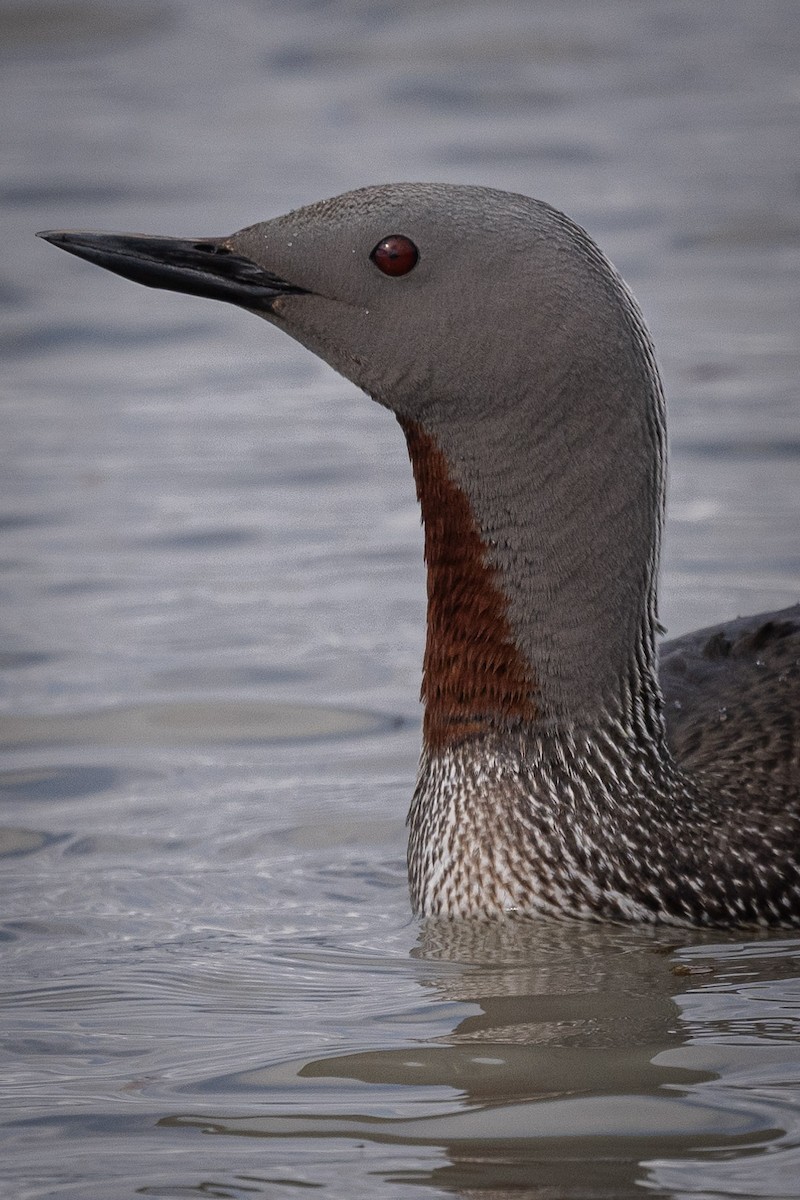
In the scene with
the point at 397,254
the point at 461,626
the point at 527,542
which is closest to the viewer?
the point at 397,254

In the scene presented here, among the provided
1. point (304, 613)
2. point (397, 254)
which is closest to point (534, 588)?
point (397, 254)

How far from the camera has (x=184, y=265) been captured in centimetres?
490

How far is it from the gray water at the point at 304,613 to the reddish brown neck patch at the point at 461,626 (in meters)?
0.49

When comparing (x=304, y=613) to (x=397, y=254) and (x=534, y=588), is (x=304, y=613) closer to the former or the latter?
(x=534, y=588)

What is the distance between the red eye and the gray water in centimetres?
145

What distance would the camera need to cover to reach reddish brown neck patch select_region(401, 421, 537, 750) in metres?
4.90

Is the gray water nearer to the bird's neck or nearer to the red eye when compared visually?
the bird's neck

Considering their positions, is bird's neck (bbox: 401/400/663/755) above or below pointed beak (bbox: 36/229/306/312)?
below

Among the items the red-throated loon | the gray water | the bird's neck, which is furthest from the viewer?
the bird's neck

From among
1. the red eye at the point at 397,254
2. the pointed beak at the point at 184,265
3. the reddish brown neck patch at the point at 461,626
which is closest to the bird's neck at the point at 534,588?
the reddish brown neck patch at the point at 461,626

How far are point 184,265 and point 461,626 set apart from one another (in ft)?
3.28

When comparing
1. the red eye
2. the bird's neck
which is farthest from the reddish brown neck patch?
the red eye

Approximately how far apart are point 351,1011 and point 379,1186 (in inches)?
31.7

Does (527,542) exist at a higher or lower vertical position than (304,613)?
lower
